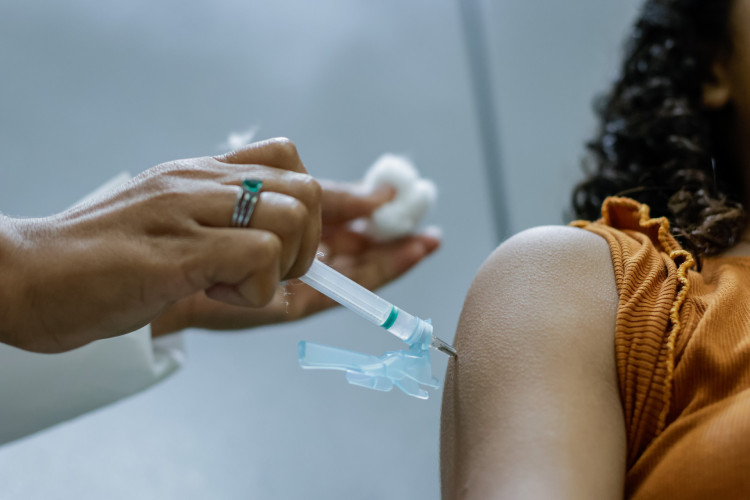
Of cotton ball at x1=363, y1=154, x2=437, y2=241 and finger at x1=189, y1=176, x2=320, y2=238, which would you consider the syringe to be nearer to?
finger at x1=189, y1=176, x2=320, y2=238

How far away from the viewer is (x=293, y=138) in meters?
1.27

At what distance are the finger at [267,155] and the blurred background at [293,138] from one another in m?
0.33

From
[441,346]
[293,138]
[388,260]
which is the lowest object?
[388,260]

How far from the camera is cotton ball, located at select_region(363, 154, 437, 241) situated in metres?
1.22

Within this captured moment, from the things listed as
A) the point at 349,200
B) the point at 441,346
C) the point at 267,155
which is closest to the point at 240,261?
the point at 267,155

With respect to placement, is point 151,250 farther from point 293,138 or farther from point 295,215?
point 293,138

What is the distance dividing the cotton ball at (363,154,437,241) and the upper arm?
536 millimetres

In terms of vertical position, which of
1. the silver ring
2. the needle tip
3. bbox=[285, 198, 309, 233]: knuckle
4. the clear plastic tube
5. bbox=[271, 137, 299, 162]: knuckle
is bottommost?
the needle tip

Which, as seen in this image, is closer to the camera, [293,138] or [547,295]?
[547,295]

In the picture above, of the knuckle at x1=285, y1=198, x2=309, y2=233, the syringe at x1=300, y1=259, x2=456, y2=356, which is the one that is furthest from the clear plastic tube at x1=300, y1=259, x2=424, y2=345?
the knuckle at x1=285, y1=198, x2=309, y2=233

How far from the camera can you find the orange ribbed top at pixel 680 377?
54 centimetres

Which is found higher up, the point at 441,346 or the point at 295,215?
the point at 295,215

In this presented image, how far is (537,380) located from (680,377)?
0.45 ft

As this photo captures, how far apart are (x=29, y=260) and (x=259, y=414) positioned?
0.67 m
